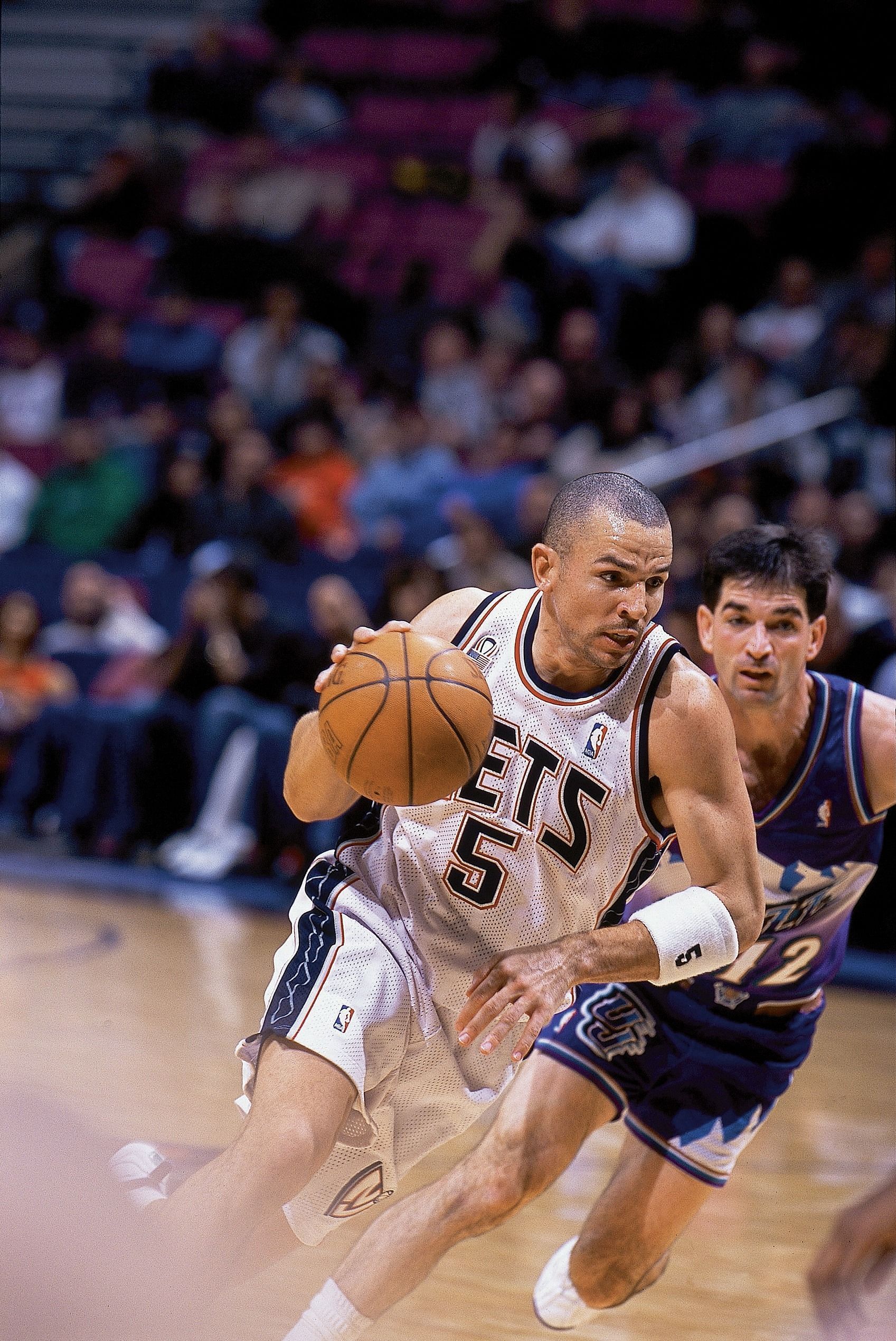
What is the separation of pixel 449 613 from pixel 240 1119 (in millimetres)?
2494

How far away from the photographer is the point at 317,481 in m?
10.9

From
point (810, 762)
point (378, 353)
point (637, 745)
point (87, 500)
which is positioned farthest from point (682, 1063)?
point (378, 353)

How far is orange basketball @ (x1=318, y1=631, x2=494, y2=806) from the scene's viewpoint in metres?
2.75

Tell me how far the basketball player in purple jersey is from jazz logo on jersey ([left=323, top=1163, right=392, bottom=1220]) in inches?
10.9

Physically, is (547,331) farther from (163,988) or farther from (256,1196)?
(256,1196)

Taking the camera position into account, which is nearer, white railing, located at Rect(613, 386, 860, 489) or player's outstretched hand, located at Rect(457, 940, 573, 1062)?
player's outstretched hand, located at Rect(457, 940, 573, 1062)

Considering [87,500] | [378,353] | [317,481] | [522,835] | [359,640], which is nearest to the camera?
[359,640]

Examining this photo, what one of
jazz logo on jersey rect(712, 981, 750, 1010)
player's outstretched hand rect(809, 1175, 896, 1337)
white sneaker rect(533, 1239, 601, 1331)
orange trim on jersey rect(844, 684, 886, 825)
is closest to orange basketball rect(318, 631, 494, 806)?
player's outstretched hand rect(809, 1175, 896, 1337)

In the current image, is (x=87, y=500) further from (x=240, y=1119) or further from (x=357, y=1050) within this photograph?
(x=357, y=1050)

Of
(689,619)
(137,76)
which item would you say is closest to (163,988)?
(689,619)

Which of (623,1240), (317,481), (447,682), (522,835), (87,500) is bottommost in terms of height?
(87,500)

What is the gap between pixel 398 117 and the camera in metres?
13.6

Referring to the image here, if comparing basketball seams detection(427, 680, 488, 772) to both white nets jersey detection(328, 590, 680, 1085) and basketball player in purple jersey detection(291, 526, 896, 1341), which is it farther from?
basketball player in purple jersey detection(291, 526, 896, 1341)

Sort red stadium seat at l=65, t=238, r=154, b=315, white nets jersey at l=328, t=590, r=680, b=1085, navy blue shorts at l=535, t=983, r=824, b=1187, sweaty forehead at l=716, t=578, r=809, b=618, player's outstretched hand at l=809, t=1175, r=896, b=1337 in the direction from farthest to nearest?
red stadium seat at l=65, t=238, r=154, b=315
navy blue shorts at l=535, t=983, r=824, b=1187
sweaty forehead at l=716, t=578, r=809, b=618
white nets jersey at l=328, t=590, r=680, b=1085
player's outstretched hand at l=809, t=1175, r=896, b=1337
